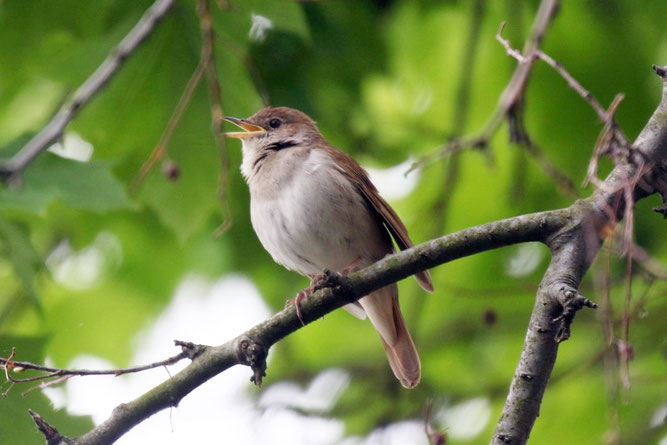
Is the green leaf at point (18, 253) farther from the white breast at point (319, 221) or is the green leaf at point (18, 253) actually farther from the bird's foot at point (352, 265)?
the bird's foot at point (352, 265)

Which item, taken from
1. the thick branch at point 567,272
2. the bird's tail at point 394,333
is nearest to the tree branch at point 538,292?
the thick branch at point 567,272

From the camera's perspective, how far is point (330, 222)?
482 centimetres

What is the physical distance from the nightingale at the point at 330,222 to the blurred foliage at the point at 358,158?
0.51 metres

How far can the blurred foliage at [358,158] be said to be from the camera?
5.39 metres

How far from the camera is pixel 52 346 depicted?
6922mm

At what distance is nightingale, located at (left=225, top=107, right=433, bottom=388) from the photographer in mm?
4812

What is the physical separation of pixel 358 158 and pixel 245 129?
4.62ft

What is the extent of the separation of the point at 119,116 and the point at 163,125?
30 cm

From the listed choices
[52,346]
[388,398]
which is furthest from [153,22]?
[52,346]

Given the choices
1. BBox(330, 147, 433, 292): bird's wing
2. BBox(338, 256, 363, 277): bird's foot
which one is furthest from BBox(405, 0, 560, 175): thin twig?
BBox(338, 256, 363, 277): bird's foot

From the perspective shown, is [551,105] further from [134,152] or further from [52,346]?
[52,346]

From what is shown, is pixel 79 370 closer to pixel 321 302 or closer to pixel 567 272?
pixel 321 302

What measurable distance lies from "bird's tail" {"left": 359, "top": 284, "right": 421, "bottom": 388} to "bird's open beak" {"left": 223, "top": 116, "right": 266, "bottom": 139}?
1.35 metres

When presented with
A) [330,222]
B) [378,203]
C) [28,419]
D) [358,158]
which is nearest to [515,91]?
[378,203]
